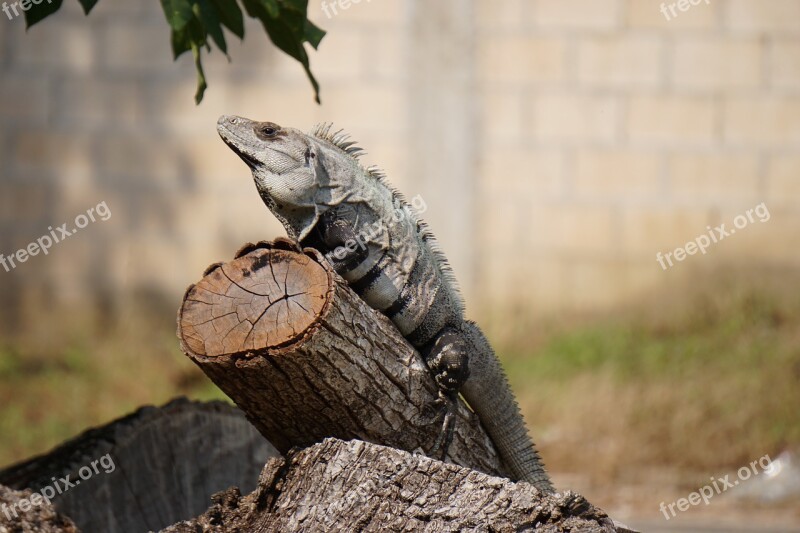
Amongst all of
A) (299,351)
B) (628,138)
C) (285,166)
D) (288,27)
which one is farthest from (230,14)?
(628,138)

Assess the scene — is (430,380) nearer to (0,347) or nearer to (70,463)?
(70,463)

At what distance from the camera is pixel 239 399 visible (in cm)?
327

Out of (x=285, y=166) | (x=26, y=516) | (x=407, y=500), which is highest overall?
(x=285, y=166)

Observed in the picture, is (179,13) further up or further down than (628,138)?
further down

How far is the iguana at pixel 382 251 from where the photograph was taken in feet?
12.1

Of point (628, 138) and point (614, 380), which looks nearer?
point (614, 380)

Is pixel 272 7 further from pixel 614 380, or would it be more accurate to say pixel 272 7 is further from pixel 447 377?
pixel 614 380

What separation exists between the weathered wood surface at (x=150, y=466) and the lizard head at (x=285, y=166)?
122 centimetres

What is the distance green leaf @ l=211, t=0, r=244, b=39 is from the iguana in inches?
12.5

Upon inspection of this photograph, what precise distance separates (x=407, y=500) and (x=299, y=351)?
551 mm

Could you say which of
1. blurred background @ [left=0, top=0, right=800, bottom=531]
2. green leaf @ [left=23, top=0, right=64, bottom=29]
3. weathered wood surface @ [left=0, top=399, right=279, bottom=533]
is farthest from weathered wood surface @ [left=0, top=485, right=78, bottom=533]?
blurred background @ [left=0, top=0, right=800, bottom=531]

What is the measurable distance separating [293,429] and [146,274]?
5268mm

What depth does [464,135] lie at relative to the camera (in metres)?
8.11

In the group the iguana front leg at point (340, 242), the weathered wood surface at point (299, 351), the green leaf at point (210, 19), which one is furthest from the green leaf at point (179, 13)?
the iguana front leg at point (340, 242)
